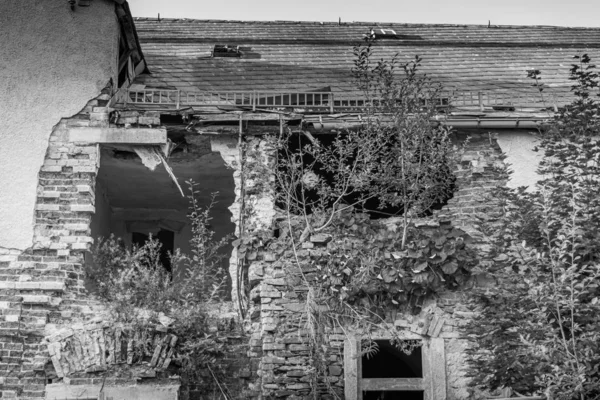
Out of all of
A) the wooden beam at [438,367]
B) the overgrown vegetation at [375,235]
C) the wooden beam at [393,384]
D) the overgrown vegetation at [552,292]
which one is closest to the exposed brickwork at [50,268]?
the overgrown vegetation at [375,235]

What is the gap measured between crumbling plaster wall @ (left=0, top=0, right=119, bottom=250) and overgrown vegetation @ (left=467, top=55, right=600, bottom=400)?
5460 mm

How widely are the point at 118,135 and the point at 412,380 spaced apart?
15.3 ft

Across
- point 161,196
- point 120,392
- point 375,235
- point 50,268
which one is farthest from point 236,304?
point 161,196

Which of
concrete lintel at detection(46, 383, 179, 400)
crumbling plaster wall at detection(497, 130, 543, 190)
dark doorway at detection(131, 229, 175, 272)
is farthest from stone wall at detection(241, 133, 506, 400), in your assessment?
dark doorway at detection(131, 229, 175, 272)

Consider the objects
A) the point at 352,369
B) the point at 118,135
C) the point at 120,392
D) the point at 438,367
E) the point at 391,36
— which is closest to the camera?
the point at 120,392

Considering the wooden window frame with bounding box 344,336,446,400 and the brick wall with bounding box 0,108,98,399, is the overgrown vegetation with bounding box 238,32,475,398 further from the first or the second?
the brick wall with bounding box 0,108,98,399

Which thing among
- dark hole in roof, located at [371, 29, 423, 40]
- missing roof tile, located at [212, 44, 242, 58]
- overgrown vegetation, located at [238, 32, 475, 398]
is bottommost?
→ overgrown vegetation, located at [238, 32, 475, 398]

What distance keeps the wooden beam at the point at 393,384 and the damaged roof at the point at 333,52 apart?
13.7ft

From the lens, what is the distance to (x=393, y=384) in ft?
34.9

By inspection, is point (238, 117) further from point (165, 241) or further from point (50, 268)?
point (165, 241)

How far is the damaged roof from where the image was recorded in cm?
1349

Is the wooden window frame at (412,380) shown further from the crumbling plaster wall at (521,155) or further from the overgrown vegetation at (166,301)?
the crumbling plaster wall at (521,155)

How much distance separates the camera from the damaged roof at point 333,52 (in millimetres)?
13492

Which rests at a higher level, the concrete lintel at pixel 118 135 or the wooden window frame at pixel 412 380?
the concrete lintel at pixel 118 135
